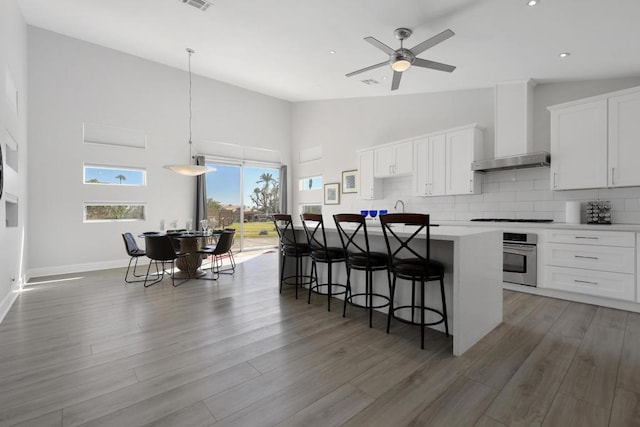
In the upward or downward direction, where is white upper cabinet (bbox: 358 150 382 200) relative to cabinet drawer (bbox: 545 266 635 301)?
upward

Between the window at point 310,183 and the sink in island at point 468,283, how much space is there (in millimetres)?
5002

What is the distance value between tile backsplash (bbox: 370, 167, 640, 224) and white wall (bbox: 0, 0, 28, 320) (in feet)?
19.3

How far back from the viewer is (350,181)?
707 centimetres

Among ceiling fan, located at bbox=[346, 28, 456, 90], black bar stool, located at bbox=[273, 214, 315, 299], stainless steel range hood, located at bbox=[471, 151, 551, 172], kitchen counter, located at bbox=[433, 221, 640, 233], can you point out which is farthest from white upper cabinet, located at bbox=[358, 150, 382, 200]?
ceiling fan, located at bbox=[346, 28, 456, 90]

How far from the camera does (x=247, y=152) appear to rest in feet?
25.8

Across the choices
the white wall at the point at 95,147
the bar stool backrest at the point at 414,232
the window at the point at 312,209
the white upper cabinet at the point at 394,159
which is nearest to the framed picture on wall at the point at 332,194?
the window at the point at 312,209

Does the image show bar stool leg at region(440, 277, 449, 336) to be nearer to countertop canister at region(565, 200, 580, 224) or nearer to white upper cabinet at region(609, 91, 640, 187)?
countertop canister at region(565, 200, 580, 224)

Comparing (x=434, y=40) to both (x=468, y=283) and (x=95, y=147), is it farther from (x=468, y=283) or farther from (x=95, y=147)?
(x=95, y=147)

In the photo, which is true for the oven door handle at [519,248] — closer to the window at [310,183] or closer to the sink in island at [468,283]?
the sink in island at [468,283]

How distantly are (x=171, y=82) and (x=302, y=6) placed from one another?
4.25 m

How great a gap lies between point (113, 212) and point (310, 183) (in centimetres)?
452

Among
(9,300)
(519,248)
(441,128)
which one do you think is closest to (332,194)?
(441,128)

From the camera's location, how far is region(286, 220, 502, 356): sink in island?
89.6 inches

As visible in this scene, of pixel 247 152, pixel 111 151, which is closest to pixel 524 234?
pixel 247 152
